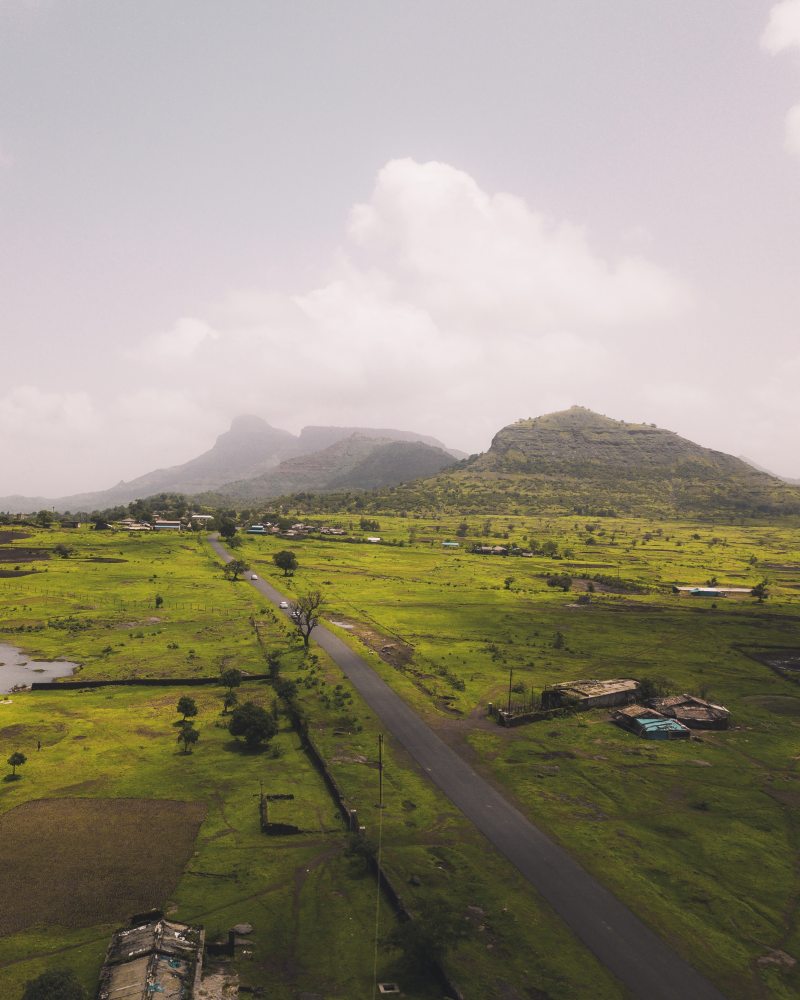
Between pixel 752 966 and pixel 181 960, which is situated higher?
pixel 181 960

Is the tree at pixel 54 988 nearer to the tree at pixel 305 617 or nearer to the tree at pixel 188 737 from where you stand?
the tree at pixel 188 737

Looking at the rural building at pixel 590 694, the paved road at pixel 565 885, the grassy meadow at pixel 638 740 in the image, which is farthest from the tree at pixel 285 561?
the paved road at pixel 565 885

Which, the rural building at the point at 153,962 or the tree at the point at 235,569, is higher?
the tree at the point at 235,569

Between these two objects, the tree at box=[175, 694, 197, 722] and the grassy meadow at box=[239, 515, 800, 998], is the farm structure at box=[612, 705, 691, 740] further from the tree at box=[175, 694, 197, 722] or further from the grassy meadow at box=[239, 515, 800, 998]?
the tree at box=[175, 694, 197, 722]

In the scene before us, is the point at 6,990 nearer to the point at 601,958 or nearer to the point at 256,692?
the point at 601,958

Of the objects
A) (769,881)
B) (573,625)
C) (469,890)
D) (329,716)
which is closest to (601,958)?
(469,890)

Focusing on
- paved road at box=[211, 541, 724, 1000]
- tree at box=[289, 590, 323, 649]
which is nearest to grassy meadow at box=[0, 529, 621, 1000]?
paved road at box=[211, 541, 724, 1000]
